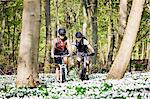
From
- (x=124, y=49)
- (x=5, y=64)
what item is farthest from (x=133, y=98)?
(x=5, y=64)

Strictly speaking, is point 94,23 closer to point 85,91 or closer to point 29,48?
point 29,48

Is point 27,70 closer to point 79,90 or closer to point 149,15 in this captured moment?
point 79,90

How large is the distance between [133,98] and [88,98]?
0.95m

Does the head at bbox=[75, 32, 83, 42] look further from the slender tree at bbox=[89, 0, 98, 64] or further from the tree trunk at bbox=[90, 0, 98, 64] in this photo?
the slender tree at bbox=[89, 0, 98, 64]

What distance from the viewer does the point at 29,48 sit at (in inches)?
527

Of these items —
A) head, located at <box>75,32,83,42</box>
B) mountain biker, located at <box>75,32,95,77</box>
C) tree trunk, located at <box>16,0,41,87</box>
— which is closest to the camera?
tree trunk, located at <box>16,0,41,87</box>

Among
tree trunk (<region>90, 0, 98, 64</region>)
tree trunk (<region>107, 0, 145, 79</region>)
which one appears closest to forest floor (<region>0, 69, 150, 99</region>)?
tree trunk (<region>107, 0, 145, 79</region>)

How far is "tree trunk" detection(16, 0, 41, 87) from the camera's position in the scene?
1326 centimetres

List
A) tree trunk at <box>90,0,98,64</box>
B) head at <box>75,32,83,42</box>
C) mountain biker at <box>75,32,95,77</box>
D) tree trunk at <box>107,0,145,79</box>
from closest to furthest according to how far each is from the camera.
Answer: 1. tree trunk at <box>107,0,145,79</box>
2. head at <box>75,32,83,42</box>
3. mountain biker at <box>75,32,95,77</box>
4. tree trunk at <box>90,0,98,64</box>

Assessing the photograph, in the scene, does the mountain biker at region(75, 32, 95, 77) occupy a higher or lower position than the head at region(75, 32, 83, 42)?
lower

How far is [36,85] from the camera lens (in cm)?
1333

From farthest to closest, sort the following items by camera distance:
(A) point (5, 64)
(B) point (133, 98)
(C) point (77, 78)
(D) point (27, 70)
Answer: (A) point (5, 64) < (C) point (77, 78) < (D) point (27, 70) < (B) point (133, 98)

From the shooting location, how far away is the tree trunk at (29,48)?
13258mm

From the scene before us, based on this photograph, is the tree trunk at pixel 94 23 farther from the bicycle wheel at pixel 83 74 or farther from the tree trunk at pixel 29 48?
the tree trunk at pixel 29 48
